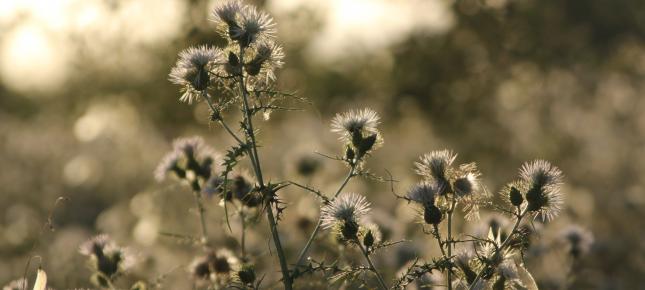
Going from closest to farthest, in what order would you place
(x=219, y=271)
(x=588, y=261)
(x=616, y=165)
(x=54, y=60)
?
(x=219, y=271)
(x=588, y=261)
(x=616, y=165)
(x=54, y=60)

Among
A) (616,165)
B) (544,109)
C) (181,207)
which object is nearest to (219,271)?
(181,207)

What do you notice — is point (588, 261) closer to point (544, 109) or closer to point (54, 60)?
point (544, 109)

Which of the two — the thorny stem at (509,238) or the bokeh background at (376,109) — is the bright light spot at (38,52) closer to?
the bokeh background at (376,109)

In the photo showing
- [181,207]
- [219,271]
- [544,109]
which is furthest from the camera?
[544,109]

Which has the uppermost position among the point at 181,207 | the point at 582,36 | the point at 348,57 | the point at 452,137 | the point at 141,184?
the point at 348,57

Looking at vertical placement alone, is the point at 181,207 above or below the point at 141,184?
below

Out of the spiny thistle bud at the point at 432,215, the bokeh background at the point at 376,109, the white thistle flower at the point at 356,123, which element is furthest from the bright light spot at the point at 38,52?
the spiny thistle bud at the point at 432,215

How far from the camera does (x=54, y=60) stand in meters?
13.8

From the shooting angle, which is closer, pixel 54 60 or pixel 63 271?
pixel 63 271

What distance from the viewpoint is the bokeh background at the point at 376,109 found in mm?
7754

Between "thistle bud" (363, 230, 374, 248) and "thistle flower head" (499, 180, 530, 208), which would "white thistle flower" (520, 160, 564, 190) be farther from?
"thistle bud" (363, 230, 374, 248)

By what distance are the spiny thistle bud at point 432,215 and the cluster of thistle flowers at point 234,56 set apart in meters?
0.58

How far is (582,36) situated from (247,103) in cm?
1437

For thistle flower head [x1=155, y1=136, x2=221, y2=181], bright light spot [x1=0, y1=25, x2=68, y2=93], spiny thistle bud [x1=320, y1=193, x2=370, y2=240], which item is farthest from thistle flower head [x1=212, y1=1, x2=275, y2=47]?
bright light spot [x1=0, y1=25, x2=68, y2=93]
